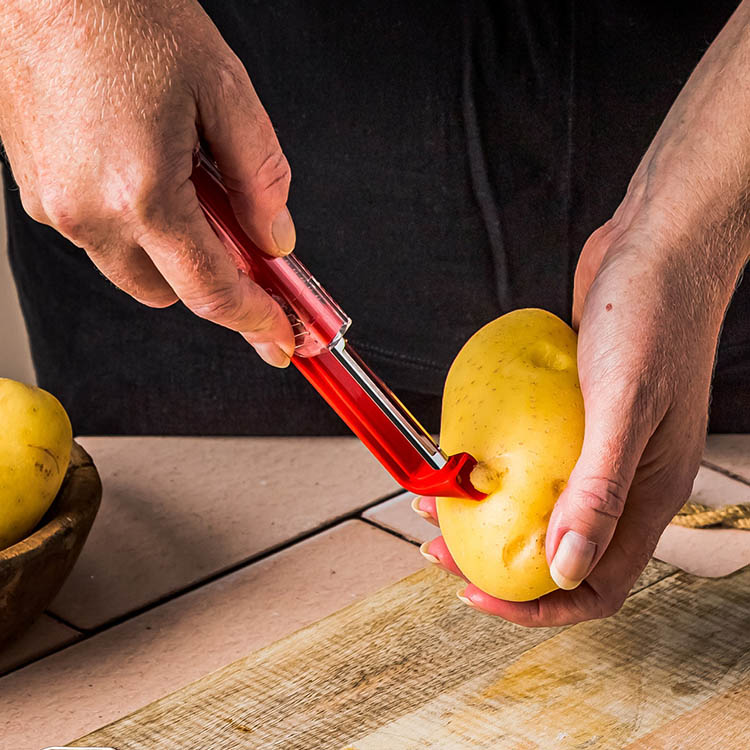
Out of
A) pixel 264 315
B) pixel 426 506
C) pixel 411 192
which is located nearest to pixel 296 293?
pixel 264 315

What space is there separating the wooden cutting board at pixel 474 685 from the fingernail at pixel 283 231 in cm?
28

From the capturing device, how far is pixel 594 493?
65 cm

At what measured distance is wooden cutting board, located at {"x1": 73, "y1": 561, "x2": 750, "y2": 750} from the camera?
26.9 inches

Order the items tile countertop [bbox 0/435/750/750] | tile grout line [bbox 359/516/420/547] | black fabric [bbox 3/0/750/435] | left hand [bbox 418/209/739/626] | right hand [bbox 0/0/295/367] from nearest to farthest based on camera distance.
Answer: right hand [bbox 0/0/295/367]
left hand [bbox 418/209/739/626]
tile countertop [bbox 0/435/750/750]
tile grout line [bbox 359/516/420/547]
black fabric [bbox 3/0/750/435]

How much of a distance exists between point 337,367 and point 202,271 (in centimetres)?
12

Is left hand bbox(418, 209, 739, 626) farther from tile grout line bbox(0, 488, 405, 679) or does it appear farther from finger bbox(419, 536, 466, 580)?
tile grout line bbox(0, 488, 405, 679)

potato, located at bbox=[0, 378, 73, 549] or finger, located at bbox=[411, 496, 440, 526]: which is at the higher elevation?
potato, located at bbox=[0, 378, 73, 549]

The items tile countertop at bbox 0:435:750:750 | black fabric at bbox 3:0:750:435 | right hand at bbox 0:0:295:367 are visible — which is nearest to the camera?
right hand at bbox 0:0:295:367

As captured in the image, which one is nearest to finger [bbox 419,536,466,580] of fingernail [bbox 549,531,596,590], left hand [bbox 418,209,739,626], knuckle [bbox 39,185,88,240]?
left hand [bbox 418,209,739,626]

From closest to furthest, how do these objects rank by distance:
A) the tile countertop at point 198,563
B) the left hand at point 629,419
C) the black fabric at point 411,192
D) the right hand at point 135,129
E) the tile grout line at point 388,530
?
the right hand at point 135,129, the left hand at point 629,419, the tile countertop at point 198,563, the tile grout line at point 388,530, the black fabric at point 411,192

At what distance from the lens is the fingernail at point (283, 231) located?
639 mm

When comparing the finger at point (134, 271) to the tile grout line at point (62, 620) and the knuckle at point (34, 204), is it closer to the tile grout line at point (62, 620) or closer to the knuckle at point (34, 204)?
the knuckle at point (34, 204)

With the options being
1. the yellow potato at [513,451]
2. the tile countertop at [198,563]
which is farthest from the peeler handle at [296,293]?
the tile countertop at [198,563]

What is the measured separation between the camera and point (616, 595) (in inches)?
29.1
